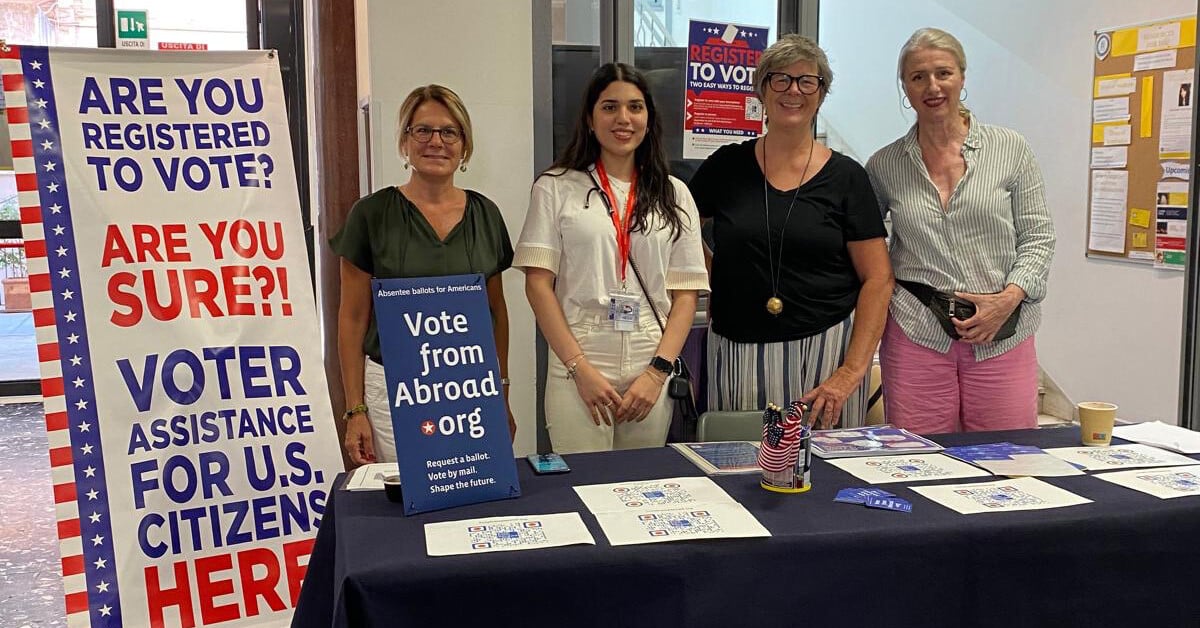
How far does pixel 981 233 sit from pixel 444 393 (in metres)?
1.49

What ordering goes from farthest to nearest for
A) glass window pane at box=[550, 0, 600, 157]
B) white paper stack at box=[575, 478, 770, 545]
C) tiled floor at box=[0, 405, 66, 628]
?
glass window pane at box=[550, 0, 600, 157] < tiled floor at box=[0, 405, 66, 628] < white paper stack at box=[575, 478, 770, 545]

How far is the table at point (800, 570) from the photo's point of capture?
149cm

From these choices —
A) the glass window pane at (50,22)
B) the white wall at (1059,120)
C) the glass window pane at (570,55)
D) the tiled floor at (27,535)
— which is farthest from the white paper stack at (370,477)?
the glass window pane at (50,22)

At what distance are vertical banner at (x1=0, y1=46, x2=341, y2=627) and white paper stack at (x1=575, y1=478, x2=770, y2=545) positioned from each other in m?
0.89

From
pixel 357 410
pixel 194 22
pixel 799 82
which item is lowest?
pixel 357 410

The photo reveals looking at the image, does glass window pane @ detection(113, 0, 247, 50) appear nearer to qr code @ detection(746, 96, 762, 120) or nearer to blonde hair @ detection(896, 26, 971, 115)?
qr code @ detection(746, 96, 762, 120)

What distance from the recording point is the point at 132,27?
542 centimetres

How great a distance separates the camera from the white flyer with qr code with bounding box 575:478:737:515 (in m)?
1.73

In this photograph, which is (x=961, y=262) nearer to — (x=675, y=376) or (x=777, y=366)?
(x=777, y=366)

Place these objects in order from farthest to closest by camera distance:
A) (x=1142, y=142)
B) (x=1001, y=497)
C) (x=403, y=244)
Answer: (x=1142, y=142), (x=403, y=244), (x=1001, y=497)

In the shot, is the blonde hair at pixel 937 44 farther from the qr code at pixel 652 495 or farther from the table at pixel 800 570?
the qr code at pixel 652 495

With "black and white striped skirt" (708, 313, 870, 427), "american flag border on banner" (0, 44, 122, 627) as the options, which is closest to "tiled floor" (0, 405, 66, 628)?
"american flag border on banner" (0, 44, 122, 627)

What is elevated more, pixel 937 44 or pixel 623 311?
pixel 937 44

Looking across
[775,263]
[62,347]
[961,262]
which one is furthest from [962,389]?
[62,347]
